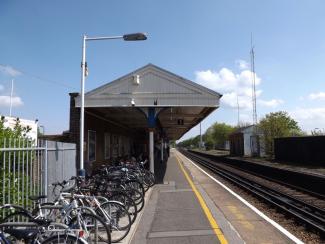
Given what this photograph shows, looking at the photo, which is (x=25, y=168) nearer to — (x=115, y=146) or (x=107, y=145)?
(x=107, y=145)

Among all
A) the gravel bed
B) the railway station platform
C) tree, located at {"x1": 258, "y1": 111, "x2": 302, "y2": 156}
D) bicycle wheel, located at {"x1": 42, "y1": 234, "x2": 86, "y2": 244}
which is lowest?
the gravel bed

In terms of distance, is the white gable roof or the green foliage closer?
the green foliage

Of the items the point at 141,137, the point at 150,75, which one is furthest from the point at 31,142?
the point at 141,137

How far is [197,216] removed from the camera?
31.9ft

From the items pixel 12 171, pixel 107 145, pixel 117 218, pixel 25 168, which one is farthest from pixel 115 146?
pixel 12 171

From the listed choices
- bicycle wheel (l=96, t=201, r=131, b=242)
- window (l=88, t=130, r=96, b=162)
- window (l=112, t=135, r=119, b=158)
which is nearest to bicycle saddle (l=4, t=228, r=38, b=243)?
bicycle wheel (l=96, t=201, r=131, b=242)

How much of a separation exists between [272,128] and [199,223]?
37486 mm

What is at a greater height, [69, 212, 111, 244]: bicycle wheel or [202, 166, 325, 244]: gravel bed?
[69, 212, 111, 244]: bicycle wheel

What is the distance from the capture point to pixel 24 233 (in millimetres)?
4789

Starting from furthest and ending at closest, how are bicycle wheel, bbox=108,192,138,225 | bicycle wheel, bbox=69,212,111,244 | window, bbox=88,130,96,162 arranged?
1. window, bbox=88,130,96,162
2. bicycle wheel, bbox=108,192,138,225
3. bicycle wheel, bbox=69,212,111,244

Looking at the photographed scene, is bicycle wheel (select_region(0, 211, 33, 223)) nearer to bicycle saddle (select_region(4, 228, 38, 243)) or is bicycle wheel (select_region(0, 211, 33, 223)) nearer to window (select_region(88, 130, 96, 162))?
bicycle saddle (select_region(4, 228, 38, 243))

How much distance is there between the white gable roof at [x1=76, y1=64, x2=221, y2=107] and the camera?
669 inches

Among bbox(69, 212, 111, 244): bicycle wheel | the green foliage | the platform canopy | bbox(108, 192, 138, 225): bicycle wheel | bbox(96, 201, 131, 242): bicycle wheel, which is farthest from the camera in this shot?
the platform canopy

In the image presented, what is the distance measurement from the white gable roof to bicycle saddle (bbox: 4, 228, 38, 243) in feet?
40.7
